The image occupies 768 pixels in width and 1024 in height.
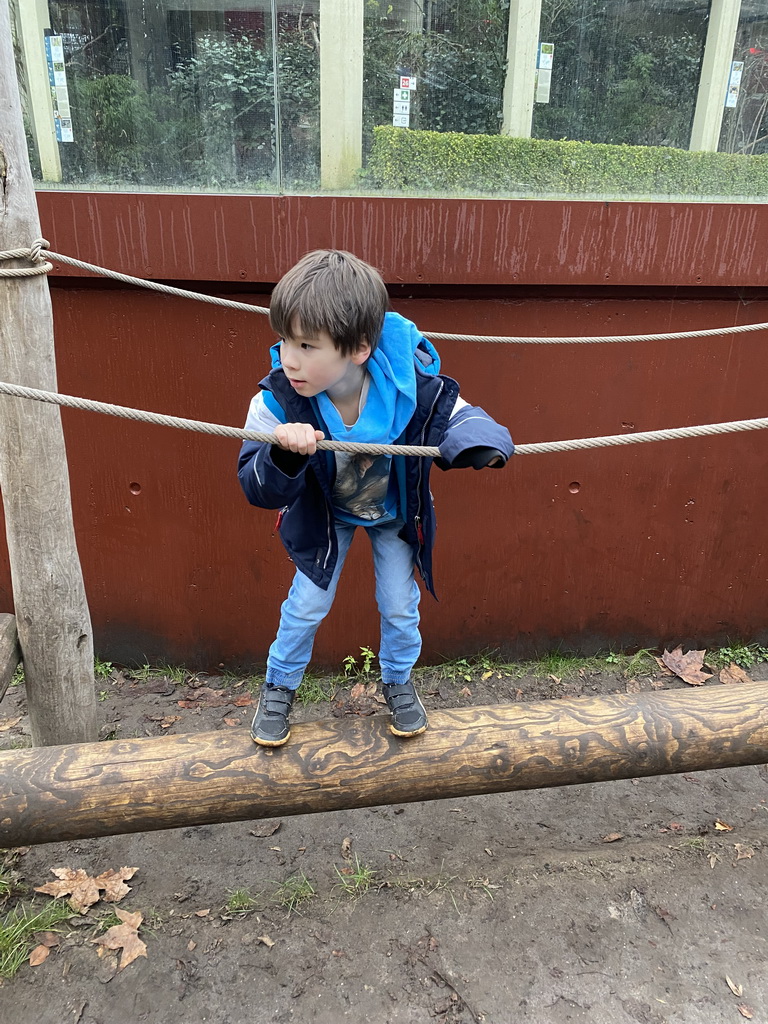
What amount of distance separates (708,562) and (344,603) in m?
1.86

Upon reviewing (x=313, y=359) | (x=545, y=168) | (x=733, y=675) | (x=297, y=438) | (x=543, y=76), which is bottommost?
(x=733, y=675)

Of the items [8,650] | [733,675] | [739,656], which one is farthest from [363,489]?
[739,656]

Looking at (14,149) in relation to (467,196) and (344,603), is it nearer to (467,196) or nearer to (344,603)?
(467,196)

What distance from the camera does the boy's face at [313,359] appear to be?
61.2 inches

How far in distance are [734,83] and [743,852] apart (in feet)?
10.2

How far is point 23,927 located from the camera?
7.63 ft

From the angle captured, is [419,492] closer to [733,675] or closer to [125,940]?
[125,940]

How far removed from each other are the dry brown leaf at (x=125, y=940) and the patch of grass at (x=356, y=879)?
0.65 m

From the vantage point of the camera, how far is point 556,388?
3.33 meters

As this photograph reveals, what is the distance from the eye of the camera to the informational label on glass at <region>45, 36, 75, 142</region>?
2.79 m

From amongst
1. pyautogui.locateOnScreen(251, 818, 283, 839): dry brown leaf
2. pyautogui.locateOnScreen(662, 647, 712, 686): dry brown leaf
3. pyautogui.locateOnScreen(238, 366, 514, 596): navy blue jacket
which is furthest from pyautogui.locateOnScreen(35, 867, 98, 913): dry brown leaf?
pyautogui.locateOnScreen(662, 647, 712, 686): dry brown leaf

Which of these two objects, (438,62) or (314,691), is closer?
(438,62)

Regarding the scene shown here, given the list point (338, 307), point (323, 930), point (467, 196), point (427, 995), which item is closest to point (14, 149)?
point (338, 307)

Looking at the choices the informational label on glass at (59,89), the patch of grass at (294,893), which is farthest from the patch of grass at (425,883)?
the informational label on glass at (59,89)
